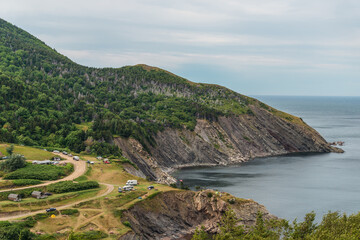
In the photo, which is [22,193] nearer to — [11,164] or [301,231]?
[11,164]

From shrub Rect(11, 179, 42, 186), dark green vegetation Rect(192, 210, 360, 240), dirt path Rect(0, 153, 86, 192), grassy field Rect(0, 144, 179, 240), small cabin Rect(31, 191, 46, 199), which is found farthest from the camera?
dirt path Rect(0, 153, 86, 192)

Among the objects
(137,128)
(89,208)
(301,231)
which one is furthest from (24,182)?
(137,128)

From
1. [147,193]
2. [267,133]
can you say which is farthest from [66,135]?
[267,133]

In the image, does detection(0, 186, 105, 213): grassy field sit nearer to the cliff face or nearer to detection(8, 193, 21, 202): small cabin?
detection(8, 193, 21, 202): small cabin

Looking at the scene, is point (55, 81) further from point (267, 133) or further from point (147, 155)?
point (267, 133)

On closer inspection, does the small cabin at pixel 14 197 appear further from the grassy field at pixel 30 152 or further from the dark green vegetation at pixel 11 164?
the grassy field at pixel 30 152

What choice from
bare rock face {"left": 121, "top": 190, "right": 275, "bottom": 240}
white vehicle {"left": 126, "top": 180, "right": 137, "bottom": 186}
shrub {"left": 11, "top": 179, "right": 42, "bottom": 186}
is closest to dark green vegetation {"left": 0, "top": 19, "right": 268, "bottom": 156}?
white vehicle {"left": 126, "top": 180, "right": 137, "bottom": 186}
